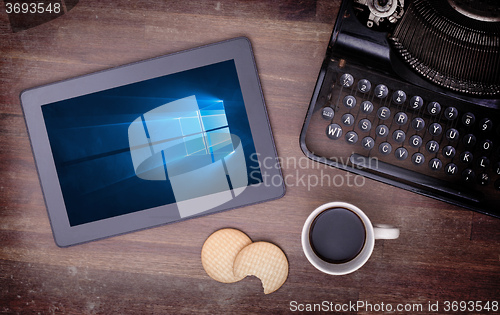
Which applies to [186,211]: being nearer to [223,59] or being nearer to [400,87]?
[223,59]

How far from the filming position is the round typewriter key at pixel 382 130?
790 millimetres

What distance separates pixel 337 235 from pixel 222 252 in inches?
9.9

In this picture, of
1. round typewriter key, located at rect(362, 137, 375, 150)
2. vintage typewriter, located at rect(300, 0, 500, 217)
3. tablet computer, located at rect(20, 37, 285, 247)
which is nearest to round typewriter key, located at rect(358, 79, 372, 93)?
vintage typewriter, located at rect(300, 0, 500, 217)

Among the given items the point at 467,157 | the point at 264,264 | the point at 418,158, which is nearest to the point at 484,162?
the point at 467,157

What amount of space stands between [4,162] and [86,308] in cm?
39

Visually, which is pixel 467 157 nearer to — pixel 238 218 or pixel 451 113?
pixel 451 113

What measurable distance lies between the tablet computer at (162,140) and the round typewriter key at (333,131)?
12cm

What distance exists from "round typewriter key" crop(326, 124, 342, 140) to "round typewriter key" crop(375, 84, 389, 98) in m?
0.11

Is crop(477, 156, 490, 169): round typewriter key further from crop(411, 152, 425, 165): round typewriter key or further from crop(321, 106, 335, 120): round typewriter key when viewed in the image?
crop(321, 106, 335, 120): round typewriter key

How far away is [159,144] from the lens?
800 mm

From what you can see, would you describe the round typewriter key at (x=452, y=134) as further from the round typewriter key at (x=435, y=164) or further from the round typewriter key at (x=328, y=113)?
the round typewriter key at (x=328, y=113)

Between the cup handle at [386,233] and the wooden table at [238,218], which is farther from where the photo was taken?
the wooden table at [238,218]

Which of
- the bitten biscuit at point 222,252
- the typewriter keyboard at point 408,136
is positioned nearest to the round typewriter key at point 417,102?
the typewriter keyboard at point 408,136

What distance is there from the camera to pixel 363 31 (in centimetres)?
73
